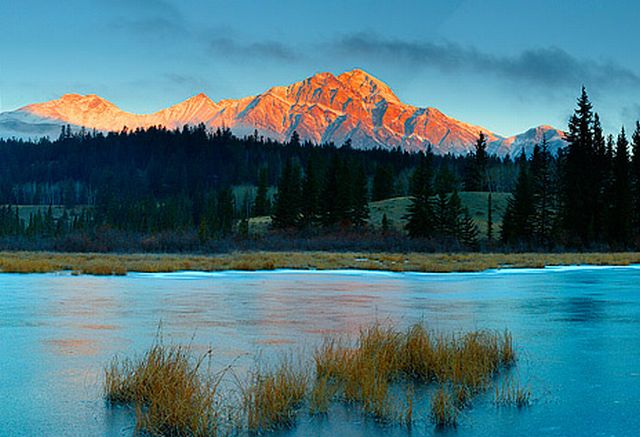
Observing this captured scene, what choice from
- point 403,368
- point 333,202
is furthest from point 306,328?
point 333,202

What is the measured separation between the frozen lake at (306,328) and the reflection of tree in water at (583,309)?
0.06 meters

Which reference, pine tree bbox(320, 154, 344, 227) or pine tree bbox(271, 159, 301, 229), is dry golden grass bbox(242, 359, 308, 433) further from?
pine tree bbox(271, 159, 301, 229)

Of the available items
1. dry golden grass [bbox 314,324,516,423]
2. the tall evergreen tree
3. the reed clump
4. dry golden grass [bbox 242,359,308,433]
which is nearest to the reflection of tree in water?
dry golden grass [bbox 314,324,516,423]

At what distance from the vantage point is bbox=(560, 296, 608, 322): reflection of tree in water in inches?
757

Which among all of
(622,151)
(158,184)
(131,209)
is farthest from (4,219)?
(622,151)

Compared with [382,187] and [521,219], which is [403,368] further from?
[382,187]

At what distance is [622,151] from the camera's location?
80.3m

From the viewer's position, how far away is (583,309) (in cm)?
2150

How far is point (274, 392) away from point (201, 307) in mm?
13251

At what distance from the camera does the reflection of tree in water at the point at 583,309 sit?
63.1ft

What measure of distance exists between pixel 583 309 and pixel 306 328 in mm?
10214

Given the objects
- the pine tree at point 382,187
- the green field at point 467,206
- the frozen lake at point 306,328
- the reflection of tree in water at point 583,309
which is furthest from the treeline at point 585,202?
the pine tree at point 382,187

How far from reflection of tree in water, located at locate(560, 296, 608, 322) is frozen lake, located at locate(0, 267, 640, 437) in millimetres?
56

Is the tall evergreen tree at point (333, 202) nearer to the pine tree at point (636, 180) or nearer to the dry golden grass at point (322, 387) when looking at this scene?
the pine tree at point (636, 180)
